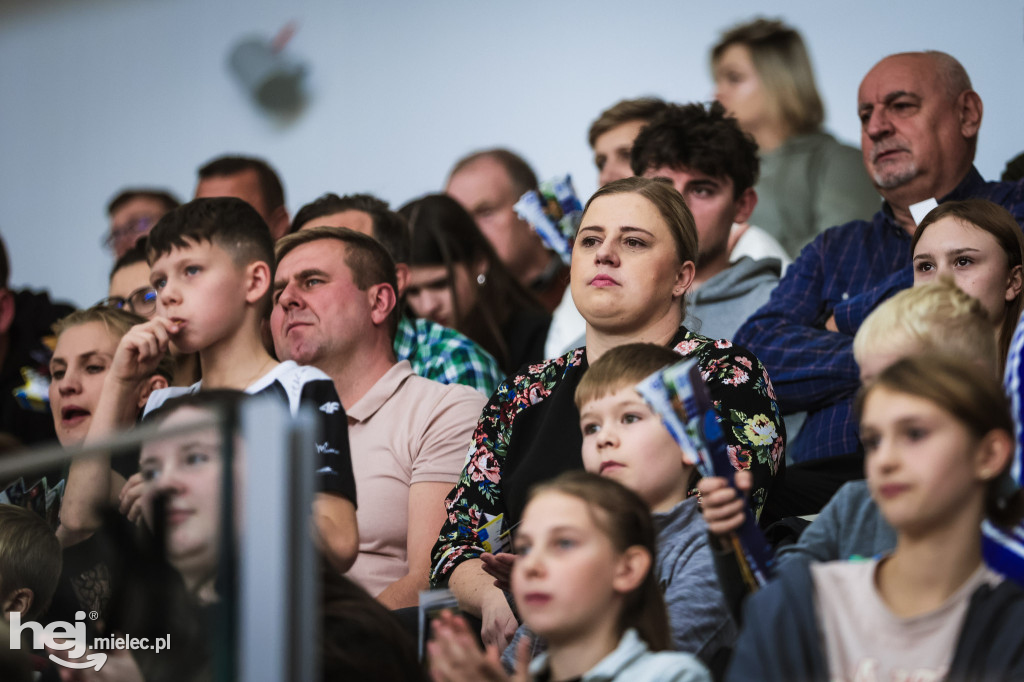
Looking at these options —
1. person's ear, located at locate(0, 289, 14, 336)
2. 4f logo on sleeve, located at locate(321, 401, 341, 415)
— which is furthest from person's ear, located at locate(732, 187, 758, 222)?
person's ear, located at locate(0, 289, 14, 336)

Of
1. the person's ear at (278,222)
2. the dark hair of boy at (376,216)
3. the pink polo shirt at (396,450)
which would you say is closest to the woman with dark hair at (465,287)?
the dark hair of boy at (376,216)

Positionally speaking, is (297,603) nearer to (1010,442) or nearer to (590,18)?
(1010,442)

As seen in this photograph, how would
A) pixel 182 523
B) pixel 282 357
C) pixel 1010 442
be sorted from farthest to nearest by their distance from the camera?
pixel 282 357 < pixel 1010 442 < pixel 182 523

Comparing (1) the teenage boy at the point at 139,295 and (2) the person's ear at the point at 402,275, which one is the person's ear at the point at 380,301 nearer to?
(2) the person's ear at the point at 402,275

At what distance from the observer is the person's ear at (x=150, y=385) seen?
288cm

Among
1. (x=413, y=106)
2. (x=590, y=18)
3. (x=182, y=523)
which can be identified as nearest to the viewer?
(x=182, y=523)

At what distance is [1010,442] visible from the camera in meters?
1.54

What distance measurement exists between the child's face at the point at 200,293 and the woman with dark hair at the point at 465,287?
0.90m

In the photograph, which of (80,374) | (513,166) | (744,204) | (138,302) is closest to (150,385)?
(80,374)

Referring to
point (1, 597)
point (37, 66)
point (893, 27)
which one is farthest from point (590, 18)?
point (1, 597)

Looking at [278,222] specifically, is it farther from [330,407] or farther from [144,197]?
[330,407]

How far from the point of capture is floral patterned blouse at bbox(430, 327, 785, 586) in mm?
2221

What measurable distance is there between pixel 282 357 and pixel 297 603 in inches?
64.2

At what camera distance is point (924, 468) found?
1.50 m
